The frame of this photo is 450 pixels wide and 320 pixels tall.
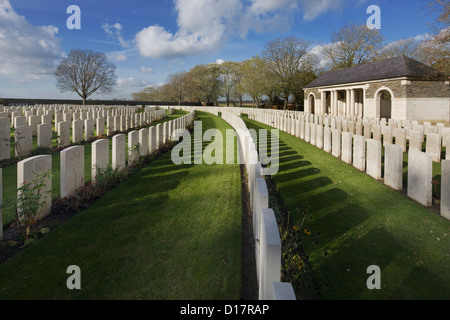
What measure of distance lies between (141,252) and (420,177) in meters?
4.73

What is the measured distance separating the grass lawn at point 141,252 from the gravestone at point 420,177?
3159mm

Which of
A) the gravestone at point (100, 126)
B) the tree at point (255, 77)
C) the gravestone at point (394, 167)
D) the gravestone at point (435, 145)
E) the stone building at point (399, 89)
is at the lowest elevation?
the gravestone at point (394, 167)

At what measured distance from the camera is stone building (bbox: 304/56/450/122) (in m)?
20.9

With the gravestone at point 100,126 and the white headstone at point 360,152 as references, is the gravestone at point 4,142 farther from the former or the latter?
the white headstone at point 360,152

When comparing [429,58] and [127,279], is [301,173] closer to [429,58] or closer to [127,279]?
[127,279]

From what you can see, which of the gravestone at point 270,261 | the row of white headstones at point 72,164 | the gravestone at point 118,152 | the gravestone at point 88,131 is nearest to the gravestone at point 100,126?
the gravestone at point 88,131

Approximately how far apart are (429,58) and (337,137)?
530 inches

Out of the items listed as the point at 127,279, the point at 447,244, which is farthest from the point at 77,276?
the point at 447,244

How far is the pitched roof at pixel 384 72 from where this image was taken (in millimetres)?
21266

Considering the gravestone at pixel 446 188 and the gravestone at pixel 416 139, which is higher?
the gravestone at pixel 416 139

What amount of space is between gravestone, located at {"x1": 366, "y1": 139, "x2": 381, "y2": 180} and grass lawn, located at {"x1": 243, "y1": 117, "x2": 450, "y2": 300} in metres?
0.31

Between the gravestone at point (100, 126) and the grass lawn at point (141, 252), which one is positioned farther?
the gravestone at point (100, 126)

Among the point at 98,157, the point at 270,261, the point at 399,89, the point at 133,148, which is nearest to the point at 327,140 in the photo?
the point at 133,148
